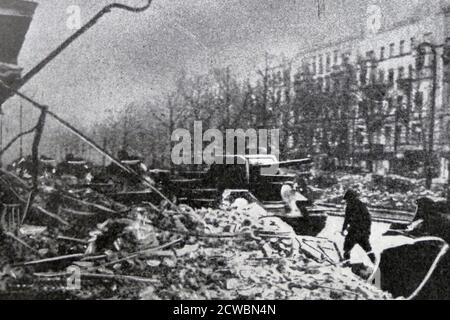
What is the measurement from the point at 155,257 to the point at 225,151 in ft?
5.81

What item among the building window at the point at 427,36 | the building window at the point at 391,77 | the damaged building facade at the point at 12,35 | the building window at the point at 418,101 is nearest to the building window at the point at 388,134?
the building window at the point at 418,101

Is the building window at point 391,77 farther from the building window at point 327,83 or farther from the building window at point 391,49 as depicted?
the building window at point 327,83

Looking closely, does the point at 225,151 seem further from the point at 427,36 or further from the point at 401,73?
the point at 427,36

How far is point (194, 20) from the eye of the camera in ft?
20.7

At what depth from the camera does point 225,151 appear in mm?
6348

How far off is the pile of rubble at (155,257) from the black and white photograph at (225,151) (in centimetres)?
2

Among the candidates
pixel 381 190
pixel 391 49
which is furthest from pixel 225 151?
pixel 391 49

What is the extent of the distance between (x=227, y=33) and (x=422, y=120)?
294 centimetres

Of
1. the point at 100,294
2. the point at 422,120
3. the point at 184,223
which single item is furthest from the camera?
the point at 422,120

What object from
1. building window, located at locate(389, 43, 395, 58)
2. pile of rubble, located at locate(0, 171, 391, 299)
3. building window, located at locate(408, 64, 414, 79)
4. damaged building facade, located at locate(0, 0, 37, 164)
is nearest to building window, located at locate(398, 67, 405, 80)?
building window, located at locate(408, 64, 414, 79)

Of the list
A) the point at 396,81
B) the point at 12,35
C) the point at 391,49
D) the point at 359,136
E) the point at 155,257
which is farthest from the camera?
the point at 359,136

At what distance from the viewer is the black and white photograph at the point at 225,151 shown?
542 centimetres

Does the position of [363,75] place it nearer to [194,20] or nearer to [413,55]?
[413,55]
